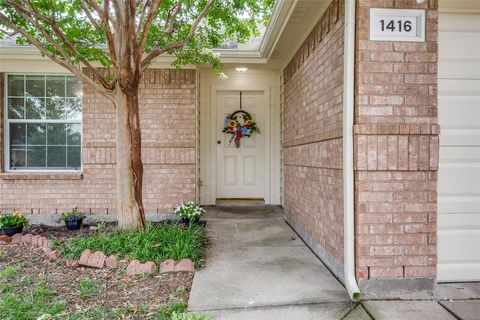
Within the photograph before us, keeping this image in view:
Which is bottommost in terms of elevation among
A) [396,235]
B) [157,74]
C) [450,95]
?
[396,235]

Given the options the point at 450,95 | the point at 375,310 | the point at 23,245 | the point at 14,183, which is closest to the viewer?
the point at 375,310

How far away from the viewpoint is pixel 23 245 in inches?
153

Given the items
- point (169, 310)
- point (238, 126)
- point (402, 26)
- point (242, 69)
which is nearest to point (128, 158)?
point (169, 310)

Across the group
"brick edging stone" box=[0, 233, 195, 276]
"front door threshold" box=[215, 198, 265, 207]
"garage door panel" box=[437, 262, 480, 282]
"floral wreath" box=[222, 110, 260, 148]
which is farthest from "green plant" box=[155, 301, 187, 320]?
"floral wreath" box=[222, 110, 260, 148]

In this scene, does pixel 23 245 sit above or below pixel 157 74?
below

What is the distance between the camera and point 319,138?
3432mm

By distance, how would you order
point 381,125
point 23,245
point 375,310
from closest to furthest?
point 375,310, point 381,125, point 23,245

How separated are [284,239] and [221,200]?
2.32 m

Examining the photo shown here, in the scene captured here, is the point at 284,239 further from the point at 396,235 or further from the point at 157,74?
the point at 157,74

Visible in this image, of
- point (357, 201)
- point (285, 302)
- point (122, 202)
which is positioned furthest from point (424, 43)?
point (122, 202)

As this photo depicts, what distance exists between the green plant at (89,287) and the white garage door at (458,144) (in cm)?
285

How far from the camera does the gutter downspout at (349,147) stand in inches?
98.4

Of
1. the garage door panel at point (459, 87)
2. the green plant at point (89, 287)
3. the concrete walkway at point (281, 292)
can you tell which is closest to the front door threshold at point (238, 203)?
the concrete walkway at point (281, 292)

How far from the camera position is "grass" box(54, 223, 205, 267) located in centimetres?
319
